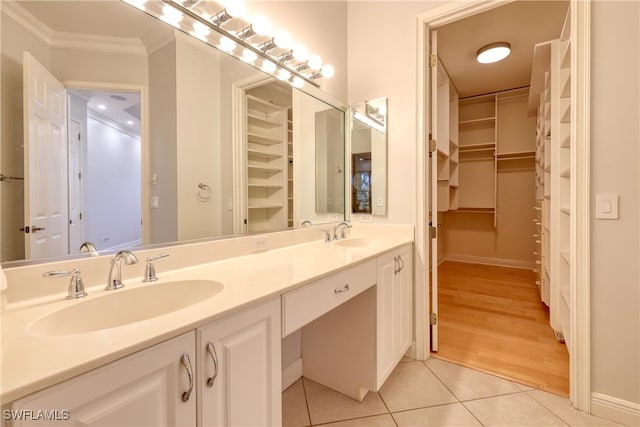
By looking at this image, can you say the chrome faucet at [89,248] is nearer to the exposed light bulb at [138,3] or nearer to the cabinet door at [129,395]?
the cabinet door at [129,395]

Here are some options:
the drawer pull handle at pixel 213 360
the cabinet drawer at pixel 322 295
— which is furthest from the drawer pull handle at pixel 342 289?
the drawer pull handle at pixel 213 360

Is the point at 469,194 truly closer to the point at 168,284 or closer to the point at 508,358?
the point at 508,358

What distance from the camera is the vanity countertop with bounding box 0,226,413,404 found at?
48cm

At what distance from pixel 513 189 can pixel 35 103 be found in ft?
16.5

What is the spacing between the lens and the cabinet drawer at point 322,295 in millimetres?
957

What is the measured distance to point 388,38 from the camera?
2.06 meters

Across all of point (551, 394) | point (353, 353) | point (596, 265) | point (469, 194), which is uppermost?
point (469, 194)

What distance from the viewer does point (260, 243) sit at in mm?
1537

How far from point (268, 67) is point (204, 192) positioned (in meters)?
0.83

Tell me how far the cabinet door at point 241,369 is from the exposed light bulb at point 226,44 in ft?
4.03

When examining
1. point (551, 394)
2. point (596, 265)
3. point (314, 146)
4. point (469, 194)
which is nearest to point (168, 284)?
point (314, 146)

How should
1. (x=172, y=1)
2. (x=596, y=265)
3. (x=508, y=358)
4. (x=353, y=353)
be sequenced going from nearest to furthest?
(x=172, y=1), (x=596, y=265), (x=353, y=353), (x=508, y=358)

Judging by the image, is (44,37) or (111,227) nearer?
(44,37)

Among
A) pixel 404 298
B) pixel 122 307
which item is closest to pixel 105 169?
pixel 122 307
